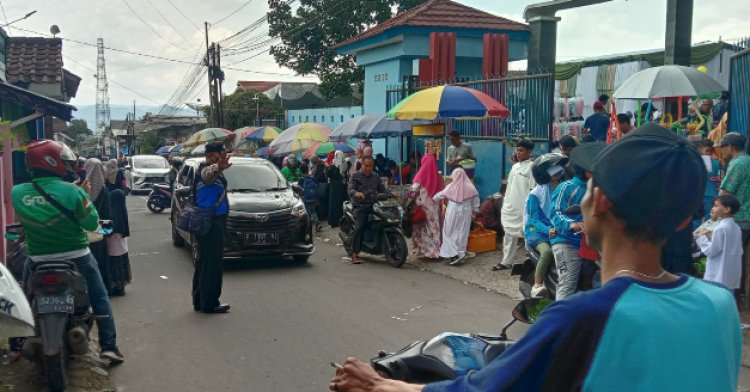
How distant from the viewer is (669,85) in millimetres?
9500

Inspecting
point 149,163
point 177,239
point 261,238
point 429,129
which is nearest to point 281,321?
point 261,238

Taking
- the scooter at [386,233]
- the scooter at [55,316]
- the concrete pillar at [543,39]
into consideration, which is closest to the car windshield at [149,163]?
the concrete pillar at [543,39]

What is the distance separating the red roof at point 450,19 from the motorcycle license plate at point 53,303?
1508cm

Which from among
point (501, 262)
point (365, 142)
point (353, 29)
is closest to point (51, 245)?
point (501, 262)

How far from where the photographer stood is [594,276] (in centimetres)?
612

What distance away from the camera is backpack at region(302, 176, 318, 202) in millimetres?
16438

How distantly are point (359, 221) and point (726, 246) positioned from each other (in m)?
5.71

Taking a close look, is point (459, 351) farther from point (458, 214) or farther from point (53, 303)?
point (458, 214)

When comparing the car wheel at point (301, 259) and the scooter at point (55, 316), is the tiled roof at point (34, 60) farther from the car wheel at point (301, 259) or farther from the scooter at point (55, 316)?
the scooter at point (55, 316)

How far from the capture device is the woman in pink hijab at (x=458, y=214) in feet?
36.8

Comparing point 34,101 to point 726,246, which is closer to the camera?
point 726,246

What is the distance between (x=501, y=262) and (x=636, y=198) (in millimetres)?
9135

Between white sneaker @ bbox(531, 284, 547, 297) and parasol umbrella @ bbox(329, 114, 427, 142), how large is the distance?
8.99m

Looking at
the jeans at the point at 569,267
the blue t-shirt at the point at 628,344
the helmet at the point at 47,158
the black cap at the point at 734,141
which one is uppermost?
the black cap at the point at 734,141
